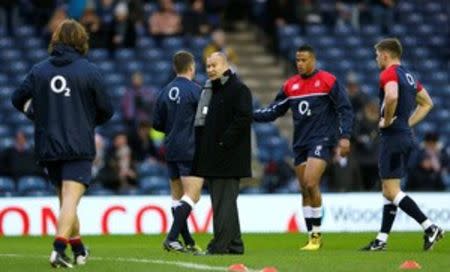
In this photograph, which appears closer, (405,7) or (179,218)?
(179,218)

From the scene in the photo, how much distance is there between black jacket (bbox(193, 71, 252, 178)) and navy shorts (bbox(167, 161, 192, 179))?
2.58ft

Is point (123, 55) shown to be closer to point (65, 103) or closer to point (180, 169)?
point (180, 169)

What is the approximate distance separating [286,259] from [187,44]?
1512 cm

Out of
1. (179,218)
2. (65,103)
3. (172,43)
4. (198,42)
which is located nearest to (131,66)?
(172,43)

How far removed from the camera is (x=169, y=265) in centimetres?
1438

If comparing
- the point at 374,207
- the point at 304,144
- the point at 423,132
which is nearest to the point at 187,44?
the point at 423,132

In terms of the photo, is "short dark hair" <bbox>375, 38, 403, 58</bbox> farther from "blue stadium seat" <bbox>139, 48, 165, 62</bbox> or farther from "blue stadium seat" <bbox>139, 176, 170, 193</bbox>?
"blue stadium seat" <bbox>139, 48, 165, 62</bbox>

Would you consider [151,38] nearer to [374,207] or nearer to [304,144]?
[374,207]

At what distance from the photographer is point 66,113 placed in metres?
14.1

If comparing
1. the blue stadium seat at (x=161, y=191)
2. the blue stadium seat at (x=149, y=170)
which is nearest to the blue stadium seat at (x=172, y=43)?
the blue stadium seat at (x=149, y=170)

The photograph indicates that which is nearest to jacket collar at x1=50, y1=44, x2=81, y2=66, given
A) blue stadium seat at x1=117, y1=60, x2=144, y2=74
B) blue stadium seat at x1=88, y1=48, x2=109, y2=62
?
blue stadium seat at x1=117, y1=60, x2=144, y2=74

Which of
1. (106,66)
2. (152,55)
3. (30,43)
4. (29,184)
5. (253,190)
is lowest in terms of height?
(253,190)

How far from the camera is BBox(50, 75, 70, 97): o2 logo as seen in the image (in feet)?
46.3

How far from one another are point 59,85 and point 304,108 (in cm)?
434
